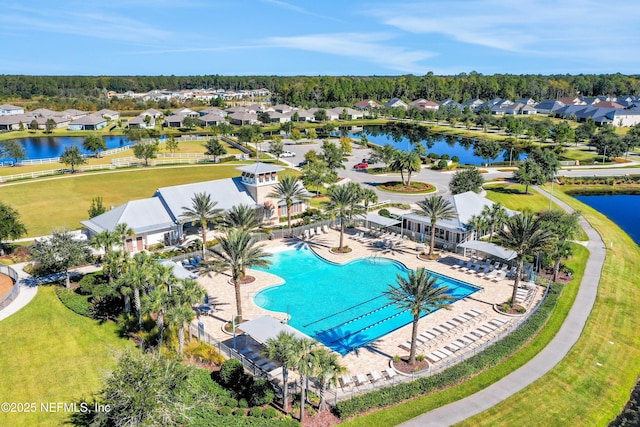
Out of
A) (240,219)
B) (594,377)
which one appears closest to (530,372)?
(594,377)

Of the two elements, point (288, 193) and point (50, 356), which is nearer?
point (50, 356)

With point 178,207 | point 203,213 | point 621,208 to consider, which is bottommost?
point 621,208

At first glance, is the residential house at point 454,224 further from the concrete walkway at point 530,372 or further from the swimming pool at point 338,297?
the concrete walkway at point 530,372

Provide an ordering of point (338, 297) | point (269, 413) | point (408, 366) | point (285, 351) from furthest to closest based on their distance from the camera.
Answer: point (338, 297) → point (408, 366) → point (269, 413) → point (285, 351)

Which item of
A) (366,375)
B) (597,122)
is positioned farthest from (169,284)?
(597,122)

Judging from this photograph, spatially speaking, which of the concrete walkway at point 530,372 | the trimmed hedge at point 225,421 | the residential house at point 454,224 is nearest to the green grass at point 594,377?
the concrete walkway at point 530,372

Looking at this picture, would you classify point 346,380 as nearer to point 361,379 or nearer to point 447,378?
point 361,379
